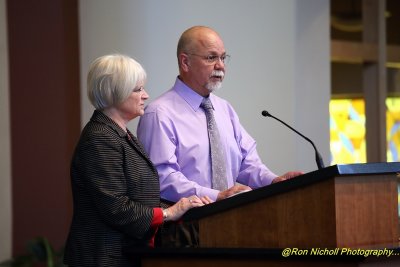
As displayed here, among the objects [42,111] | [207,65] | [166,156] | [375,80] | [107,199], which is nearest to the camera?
[107,199]

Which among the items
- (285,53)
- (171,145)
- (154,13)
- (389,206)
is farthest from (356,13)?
(389,206)

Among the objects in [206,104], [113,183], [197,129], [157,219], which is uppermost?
[206,104]

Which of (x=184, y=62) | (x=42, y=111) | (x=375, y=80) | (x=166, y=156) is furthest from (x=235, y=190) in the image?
(x=375, y=80)

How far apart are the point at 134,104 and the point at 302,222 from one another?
688 millimetres

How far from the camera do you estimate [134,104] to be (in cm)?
281

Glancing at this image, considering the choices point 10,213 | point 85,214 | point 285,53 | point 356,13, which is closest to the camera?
point 85,214

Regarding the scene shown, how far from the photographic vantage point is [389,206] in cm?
264

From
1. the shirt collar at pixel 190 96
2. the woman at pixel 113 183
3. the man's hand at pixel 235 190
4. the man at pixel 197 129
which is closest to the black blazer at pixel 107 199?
the woman at pixel 113 183

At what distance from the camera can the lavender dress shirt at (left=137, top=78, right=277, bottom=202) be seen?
313 cm

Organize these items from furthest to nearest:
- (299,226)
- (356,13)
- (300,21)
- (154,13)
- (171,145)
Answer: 1. (356,13)
2. (300,21)
3. (154,13)
4. (171,145)
5. (299,226)

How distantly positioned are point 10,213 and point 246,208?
7.60 feet

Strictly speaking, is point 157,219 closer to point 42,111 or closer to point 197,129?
point 197,129

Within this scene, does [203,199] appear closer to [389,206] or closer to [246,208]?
[246,208]

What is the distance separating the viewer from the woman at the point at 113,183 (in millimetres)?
2648
